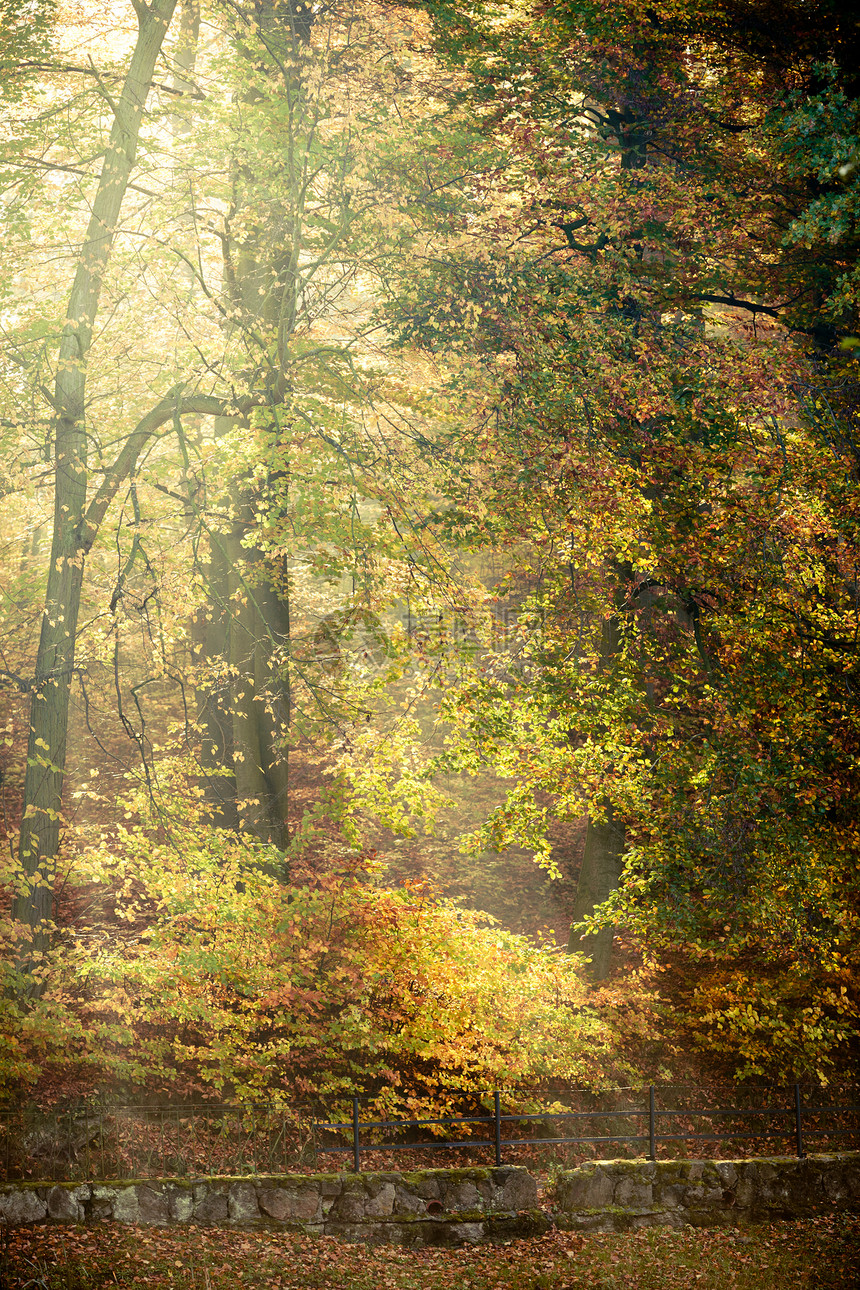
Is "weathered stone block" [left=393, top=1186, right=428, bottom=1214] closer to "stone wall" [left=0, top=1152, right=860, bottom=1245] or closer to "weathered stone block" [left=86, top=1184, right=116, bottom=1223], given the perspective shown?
"stone wall" [left=0, top=1152, right=860, bottom=1245]

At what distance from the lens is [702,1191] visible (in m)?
11.5

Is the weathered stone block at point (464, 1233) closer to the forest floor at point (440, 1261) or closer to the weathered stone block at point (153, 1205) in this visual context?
the forest floor at point (440, 1261)

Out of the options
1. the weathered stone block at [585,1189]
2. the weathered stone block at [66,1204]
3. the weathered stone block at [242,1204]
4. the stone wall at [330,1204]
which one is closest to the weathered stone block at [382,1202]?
the stone wall at [330,1204]

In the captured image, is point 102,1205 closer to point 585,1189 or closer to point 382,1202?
point 382,1202

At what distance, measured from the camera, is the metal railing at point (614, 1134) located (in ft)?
32.6

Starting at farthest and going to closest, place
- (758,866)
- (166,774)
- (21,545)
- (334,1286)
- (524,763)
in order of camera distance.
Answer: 1. (21,545)
2. (524,763)
3. (166,774)
4. (758,866)
5. (334,1286)

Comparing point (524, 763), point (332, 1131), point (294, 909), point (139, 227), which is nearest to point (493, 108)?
point (139, 227)

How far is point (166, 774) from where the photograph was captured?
1225 cm

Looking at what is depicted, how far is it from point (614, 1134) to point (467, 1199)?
254 cm

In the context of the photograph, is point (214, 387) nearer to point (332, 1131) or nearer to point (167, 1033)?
point (167, 1033)

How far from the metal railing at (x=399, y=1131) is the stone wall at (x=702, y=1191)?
0.31 metres

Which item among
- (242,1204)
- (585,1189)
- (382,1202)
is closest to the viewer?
(242,1204)

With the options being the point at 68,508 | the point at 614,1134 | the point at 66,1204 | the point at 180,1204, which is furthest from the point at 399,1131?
the point at 68,508

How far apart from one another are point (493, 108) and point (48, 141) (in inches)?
219
